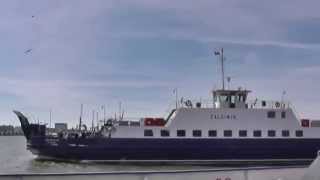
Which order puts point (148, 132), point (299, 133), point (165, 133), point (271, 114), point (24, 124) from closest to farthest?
1. point (148, 132)
2. point (165, 133)
3. point (271, 114)
4. point (299, 133)
5. point (24, 124)

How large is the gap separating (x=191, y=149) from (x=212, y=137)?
6.35 ft

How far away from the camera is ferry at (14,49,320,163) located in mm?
46000

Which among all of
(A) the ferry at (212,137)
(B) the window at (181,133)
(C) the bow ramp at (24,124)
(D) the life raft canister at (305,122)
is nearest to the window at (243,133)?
(A) the ferry at (212,137)

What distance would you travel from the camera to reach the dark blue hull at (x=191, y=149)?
45.9 meters

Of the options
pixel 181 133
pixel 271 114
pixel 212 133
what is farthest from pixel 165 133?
pixel 271 114

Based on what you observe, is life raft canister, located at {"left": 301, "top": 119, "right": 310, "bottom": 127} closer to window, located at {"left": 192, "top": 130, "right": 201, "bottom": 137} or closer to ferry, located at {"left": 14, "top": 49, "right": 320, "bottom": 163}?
ferry, located at {"left": 14, "top": 49, "right": 320, "bottom": 163}

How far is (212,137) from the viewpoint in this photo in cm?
4625

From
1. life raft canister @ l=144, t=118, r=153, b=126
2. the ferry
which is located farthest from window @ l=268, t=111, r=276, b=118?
life raft canister @ l=144, t=118, r=153, b=126

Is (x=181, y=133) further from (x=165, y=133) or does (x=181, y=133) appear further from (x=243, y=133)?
(x=243, y=133)

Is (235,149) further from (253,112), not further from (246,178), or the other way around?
(246,178)

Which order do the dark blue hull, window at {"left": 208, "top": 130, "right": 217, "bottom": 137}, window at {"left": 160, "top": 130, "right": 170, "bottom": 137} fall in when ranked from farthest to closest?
window at {"left": 208, "top": 130, "right": 217, "bottom": 137} < window at {"left": 160, "top": 130, "right": 170, "bottom": 137} < the dark blue hull

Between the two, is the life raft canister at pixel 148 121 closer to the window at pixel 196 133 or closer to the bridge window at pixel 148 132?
the bridge window at pixel 148 132

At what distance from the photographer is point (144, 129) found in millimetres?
45969

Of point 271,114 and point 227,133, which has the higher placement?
point 271,114
